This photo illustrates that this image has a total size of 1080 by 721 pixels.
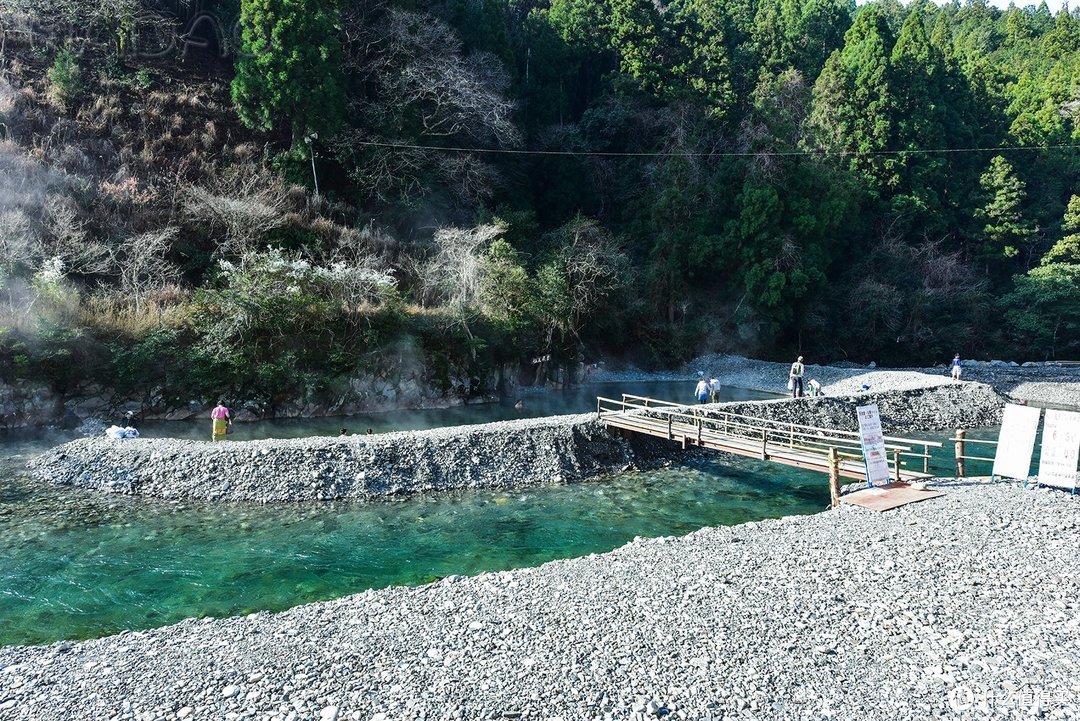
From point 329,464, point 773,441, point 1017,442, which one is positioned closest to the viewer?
point 1017,442

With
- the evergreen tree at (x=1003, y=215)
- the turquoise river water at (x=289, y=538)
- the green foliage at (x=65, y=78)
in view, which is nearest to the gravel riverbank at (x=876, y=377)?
the evergreen tree at (x=1003, y=215)

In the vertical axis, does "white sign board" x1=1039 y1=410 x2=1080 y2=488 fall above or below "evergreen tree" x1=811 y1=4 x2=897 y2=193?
below

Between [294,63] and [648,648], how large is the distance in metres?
35.3

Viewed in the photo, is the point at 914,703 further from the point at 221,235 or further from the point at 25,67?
the point at 25,67

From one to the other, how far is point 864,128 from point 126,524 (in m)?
51.4

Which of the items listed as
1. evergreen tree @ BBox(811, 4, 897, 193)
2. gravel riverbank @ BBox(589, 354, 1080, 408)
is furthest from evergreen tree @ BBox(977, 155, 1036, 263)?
gravel riverbank @ BBox(589, 354, 1080, 408)

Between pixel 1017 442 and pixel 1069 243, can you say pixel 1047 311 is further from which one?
pixel 1017 442

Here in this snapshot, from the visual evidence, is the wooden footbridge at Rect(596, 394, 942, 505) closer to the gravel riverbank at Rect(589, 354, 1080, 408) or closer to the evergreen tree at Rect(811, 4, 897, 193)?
the gravel riverbank at Rect(589, 354, 1080, 408)

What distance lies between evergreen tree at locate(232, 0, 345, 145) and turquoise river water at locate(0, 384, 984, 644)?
22.6 m

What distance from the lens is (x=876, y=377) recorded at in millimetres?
32062

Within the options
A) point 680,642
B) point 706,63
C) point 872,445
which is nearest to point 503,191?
point 706,63

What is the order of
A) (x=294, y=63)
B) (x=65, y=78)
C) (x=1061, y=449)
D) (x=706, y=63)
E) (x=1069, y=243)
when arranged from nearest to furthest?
(x=1061, y=449) < (x=294, y=63) < (x=65, y=78) < (x=1069, y=243) < (x=706, y=63)

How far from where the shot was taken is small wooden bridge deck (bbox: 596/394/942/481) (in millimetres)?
15148

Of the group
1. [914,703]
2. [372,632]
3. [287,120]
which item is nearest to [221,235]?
[287,120]
